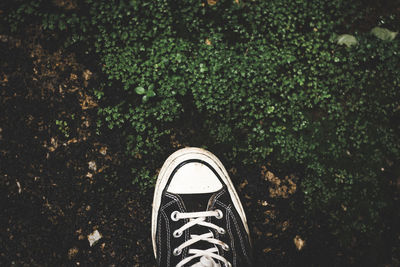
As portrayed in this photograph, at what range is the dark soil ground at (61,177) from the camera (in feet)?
9.73

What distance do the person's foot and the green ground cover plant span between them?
0.20 metres

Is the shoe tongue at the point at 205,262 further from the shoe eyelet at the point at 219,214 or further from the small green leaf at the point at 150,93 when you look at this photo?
the small green leaf at the point at 150,93

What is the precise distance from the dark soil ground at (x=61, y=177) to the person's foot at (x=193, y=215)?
17cm

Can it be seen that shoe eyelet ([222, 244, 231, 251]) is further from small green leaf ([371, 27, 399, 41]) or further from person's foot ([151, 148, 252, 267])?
small green leaf ([371, 27, 399, 41])

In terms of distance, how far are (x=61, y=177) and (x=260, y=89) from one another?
239 centimetres

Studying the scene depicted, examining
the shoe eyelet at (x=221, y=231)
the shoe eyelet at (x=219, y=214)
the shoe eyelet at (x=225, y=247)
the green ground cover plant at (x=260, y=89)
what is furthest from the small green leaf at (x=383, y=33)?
the shoe eyelet at (x=225, y=247)

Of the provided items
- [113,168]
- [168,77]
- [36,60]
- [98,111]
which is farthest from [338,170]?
[36,60]

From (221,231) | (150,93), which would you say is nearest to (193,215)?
(221,231)

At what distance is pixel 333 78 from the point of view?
302 centimetres

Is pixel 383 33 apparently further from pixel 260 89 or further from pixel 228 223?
pixel 228 223

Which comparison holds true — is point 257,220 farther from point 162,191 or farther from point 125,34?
point 125,34

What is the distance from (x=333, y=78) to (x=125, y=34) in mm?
2342

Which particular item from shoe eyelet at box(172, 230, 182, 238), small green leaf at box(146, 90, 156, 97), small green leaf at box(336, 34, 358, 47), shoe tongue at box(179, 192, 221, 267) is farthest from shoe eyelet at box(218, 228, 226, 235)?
small green leaf at box(336, 34, 358, 47)

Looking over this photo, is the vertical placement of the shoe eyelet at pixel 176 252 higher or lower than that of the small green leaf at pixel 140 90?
lower
